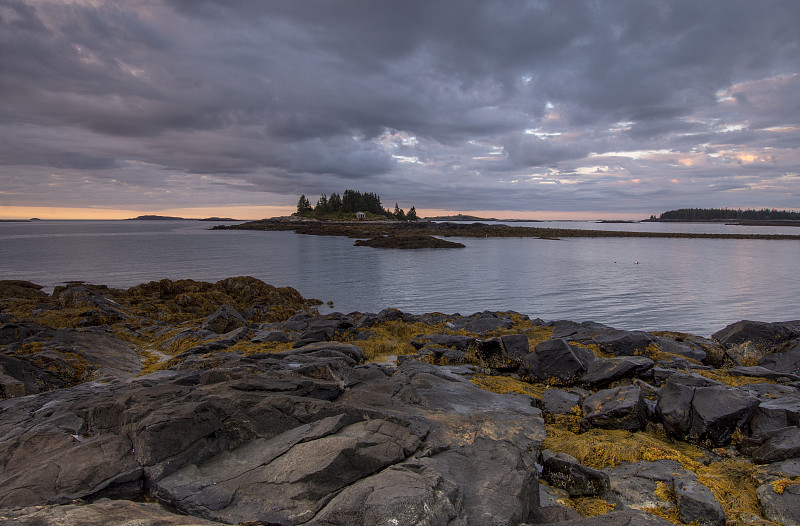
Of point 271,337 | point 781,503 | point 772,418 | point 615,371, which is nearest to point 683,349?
point 615,371

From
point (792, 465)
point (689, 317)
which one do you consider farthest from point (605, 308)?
point (792, 465)

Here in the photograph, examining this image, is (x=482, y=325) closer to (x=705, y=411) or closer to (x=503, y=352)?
(x=503, y=352)

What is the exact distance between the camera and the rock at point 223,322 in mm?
18047

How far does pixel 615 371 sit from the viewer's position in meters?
9.98

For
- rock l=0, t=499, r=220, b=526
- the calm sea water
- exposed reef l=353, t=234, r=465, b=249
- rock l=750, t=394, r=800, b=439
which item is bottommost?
the calm sea water

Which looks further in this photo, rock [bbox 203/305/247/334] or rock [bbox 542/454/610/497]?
rock [bbox 203/305/247/334]

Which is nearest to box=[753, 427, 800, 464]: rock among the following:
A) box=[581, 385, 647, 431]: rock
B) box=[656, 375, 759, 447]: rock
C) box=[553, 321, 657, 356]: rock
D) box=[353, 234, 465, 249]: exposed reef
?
box=[656, 375, 759, 447]: rock

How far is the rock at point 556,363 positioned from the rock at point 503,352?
462mm

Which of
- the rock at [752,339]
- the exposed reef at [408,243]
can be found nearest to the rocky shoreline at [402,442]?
the rock at [752,339]

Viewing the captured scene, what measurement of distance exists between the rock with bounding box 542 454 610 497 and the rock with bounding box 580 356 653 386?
13.8 ft

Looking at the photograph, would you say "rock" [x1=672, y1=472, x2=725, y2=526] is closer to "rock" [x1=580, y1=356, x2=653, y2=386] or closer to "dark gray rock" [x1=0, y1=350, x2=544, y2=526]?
"dark gray rock" [x1=0, y1=350, x2=544, y2=526]

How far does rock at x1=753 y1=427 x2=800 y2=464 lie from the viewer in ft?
20.4

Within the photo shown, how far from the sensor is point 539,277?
1603 inches

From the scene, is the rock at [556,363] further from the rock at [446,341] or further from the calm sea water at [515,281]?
the calm sea water at [515,281]
